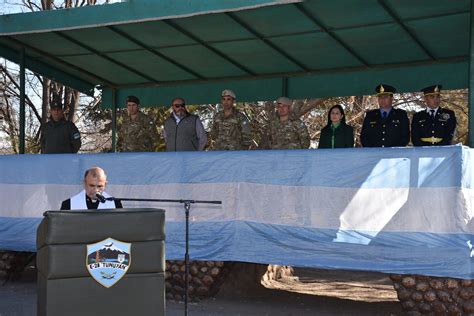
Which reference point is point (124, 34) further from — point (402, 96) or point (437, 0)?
point (402, 96)

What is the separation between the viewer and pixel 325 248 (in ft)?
19.6

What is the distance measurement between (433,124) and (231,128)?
7.34ft

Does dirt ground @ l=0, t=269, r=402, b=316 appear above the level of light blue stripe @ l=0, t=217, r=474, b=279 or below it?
below

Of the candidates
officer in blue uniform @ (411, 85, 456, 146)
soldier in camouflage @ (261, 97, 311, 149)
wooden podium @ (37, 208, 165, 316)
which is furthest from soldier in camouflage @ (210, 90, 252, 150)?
wooden podium @ (37, 208, 165, 316)

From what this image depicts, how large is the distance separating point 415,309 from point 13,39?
19.2ft

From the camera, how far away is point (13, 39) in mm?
8594

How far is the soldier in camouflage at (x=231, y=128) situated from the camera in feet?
25.1

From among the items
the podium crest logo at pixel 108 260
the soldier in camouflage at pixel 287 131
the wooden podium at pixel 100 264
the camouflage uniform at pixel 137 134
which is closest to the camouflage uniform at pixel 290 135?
the soldier in camouflage at pixel 287 131

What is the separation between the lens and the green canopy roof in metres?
7.10

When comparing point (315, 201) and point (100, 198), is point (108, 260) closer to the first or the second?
point (100, 198)

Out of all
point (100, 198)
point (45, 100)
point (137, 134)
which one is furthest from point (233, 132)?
point (45, 100)

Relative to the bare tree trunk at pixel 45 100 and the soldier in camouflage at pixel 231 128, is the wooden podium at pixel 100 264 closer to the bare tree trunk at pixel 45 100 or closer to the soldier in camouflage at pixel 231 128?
the soldier in camouflage at pixel 231 128

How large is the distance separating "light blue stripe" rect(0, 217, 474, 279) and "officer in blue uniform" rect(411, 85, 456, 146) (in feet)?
4.38

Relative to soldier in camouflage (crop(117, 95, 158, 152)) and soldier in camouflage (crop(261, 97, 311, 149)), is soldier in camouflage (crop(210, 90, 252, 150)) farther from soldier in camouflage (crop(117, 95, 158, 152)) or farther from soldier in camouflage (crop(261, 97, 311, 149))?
soldier in camouflage (crop(117, 95, 158, 152))
